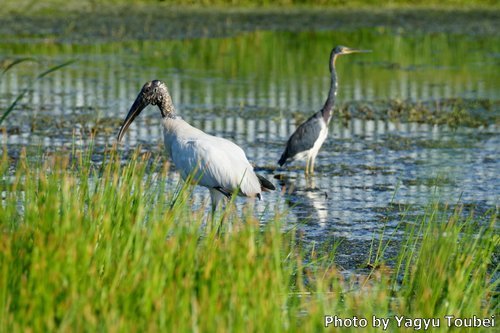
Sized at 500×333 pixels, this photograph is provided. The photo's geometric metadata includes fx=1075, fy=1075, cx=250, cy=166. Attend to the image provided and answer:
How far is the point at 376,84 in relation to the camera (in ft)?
57.2

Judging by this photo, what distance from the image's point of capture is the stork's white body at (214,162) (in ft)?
24.3

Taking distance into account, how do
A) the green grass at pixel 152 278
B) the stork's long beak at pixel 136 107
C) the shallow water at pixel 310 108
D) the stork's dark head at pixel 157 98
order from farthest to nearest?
the shallow water at pixel 310 108 → the stork's long beak at pixel 136 107 → the stork's dark head at pixel 157 98 → the green grass at pixel 152 278

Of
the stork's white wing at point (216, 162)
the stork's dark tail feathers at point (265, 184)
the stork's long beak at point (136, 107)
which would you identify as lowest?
the stork's dark tail feathers at point (265, 184)

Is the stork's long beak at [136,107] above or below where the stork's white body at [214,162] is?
above

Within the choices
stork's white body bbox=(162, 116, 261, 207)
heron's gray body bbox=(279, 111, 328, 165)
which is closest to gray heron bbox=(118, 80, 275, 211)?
stork's white body bbox=(162, 116, 261, 207)

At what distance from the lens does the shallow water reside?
9.26 m

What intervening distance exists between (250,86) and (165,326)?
13.0 meters

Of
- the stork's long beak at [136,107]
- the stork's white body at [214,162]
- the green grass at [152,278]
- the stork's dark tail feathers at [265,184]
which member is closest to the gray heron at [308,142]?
the stork's long beak at [136,107]

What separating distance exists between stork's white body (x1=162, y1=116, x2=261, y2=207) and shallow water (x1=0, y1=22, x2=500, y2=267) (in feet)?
1.66

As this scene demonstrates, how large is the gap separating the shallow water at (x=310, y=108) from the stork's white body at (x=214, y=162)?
0.50 metres

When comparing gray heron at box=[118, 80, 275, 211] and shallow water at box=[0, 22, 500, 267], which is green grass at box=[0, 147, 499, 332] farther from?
gray heron at box=[118, 80, 275, 211]

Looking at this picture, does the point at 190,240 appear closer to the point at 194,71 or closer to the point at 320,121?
the point at 320,121

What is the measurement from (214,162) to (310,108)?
294 inches

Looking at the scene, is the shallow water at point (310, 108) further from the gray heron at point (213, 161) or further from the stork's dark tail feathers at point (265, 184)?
the gray heron at point (213, 161)
